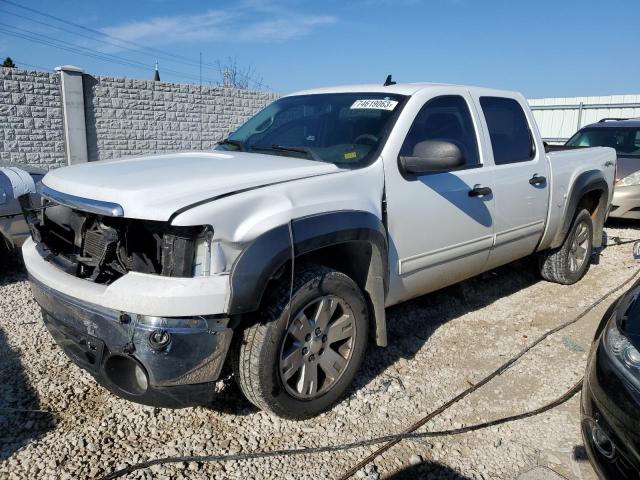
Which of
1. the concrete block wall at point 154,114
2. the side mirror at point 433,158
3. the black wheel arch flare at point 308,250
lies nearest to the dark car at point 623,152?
the side mirror at point 433,158

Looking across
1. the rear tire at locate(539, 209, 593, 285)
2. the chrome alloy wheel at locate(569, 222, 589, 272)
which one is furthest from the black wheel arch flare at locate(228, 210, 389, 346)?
the chrome alloy wheel at locate(569, 222, 589, 272)

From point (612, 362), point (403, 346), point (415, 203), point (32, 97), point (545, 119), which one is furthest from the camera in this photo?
point (545, 119)

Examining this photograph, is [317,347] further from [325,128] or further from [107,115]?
[107,115]

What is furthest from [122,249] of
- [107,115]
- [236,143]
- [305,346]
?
[107,115]

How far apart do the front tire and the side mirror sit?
863 millimetres

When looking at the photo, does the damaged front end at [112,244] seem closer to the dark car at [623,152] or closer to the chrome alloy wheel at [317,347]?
the chrome alloy wheel at [317,347]

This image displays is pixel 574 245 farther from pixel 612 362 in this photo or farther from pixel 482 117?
pixel 612 362

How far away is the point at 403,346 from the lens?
4.06m

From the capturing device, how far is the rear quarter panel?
4.86 meters

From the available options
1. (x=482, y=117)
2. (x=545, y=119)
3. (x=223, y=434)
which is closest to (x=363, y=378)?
(x=223, y=434)

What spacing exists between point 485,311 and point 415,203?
2.02m

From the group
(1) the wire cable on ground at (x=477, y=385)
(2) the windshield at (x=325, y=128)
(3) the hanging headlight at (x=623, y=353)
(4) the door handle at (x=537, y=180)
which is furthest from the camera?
(4) the door handle at (x=537, y=180)

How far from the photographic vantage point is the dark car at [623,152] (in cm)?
831

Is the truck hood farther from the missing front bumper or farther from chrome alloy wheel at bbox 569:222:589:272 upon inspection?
chrome alloy wheel at bbox 569:222:589:272
